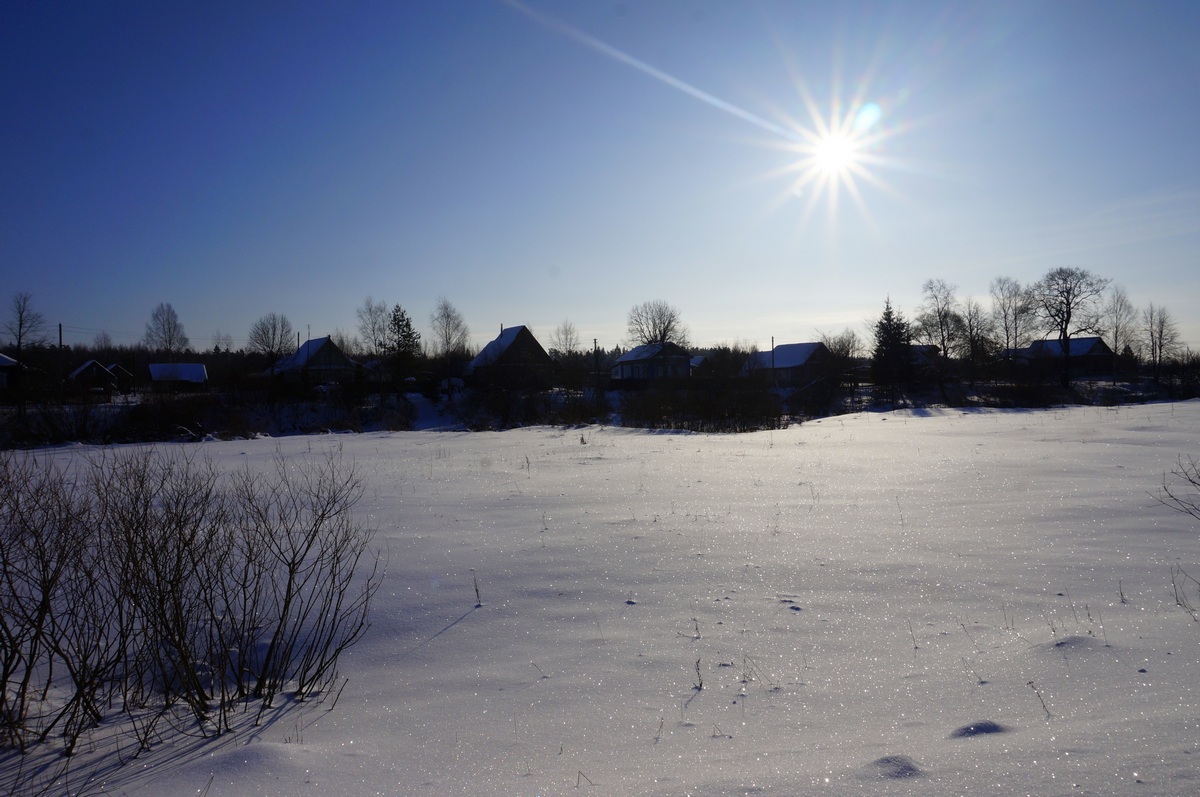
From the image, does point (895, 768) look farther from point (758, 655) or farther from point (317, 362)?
point (317, 362)

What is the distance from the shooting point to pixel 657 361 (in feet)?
215

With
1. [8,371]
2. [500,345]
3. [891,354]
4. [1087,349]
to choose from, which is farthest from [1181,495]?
[1087,349]

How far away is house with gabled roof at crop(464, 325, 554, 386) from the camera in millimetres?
40816

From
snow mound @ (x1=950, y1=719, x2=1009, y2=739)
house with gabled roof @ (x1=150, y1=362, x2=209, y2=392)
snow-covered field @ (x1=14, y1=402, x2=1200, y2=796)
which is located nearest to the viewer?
snow-covered field @ (x1=14, y1=402, x2=1200, y2=796)

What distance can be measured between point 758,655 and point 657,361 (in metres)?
60.8

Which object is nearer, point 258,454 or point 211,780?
point 211,780

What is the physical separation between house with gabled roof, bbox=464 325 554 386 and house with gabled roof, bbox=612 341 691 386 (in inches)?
378

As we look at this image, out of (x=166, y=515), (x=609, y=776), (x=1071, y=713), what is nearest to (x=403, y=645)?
(x=166, y=515)

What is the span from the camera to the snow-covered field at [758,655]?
3436 mm

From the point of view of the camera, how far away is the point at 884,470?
44.9 feet

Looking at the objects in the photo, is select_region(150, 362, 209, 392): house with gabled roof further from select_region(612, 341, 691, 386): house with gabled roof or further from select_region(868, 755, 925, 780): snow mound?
select_region(868, 755, 925, 780): snow mound

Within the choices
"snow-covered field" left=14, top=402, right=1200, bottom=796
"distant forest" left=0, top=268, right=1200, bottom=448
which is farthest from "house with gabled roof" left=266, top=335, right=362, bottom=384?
"snow-covered field" left=14, top=402, right=1200, bottom=796

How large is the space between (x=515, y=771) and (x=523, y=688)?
3.60 feet

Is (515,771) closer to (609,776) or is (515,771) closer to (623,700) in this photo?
(609,776)
